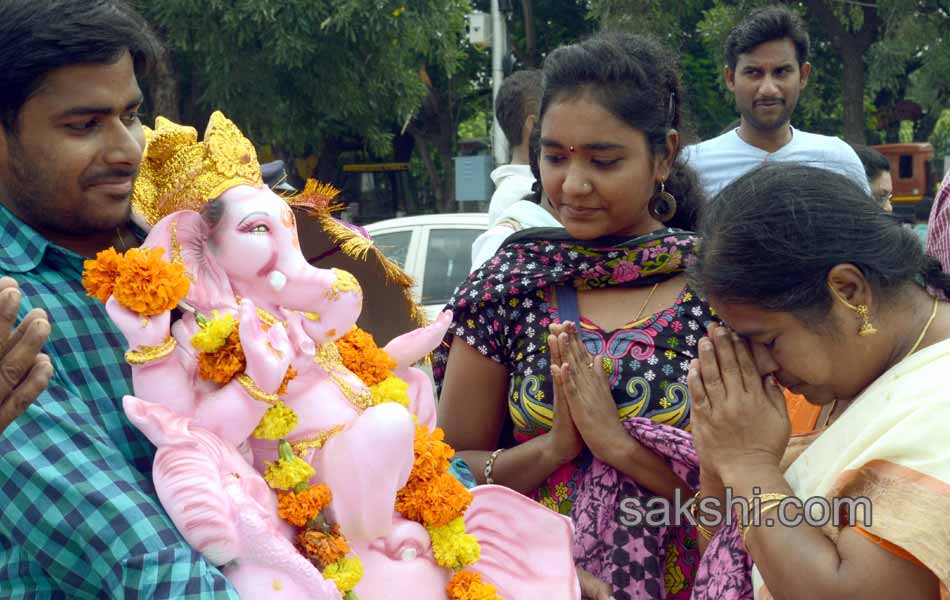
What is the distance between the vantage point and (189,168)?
208cm

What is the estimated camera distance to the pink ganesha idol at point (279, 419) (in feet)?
5.93

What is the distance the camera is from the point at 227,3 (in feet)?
37.2

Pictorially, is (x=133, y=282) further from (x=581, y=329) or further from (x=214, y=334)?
(x=581, y=329)

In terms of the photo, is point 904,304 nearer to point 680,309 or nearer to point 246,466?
point 680,309

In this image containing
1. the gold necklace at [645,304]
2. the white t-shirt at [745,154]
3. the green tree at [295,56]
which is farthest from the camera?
the green tree at [295,56]

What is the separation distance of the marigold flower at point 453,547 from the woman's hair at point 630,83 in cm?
108

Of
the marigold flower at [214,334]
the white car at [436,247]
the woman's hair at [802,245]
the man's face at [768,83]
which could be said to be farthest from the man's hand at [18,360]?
the white car at [436,247]

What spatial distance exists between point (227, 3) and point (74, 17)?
989 cm

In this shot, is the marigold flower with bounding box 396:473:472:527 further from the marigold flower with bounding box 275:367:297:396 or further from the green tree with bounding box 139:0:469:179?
the green tree with bounding box 139:0:469:179

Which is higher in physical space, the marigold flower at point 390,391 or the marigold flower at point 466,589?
the marigold flower at point 390,391

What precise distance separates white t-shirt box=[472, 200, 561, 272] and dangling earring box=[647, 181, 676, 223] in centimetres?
103

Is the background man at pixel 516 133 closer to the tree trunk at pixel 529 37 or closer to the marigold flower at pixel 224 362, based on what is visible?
the marigold flower at pixel 224 362

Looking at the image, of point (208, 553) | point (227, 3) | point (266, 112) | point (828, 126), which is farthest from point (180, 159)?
point (828, 126)

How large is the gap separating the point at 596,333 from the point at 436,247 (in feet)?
17.6
